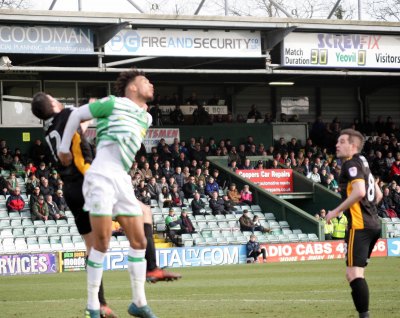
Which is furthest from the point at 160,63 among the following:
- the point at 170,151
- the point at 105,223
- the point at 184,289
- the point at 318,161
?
the point at 105,223

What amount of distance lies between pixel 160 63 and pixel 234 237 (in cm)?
914

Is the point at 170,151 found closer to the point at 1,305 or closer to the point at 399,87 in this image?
the point at 399,87

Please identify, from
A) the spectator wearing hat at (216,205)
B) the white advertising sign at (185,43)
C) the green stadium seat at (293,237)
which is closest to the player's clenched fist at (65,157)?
the white advertising sign at (185,43)

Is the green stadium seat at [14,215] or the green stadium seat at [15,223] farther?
the green stadium seat at [14,215]

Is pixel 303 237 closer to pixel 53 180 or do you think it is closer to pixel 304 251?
pixel 304 251

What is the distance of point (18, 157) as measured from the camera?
33375 mm

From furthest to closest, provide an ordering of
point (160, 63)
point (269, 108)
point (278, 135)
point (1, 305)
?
point (269, 108)
point (278, 135)
point (160, 63)
point (1, 305)

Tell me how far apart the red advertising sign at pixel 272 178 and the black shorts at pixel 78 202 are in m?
28.0

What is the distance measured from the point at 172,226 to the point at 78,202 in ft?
70.7

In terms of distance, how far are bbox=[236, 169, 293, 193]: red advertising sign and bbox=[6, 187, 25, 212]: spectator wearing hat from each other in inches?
402

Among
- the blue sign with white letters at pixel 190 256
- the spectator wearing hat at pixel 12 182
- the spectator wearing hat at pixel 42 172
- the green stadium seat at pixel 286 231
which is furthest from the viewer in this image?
the green stadium seat at pixel 286 231

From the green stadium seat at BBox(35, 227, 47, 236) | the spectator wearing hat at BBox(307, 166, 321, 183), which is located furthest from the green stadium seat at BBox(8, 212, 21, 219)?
the spectator wearing hat at BBox(307, 166, 321, 183)

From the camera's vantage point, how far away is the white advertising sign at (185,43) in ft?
99.2

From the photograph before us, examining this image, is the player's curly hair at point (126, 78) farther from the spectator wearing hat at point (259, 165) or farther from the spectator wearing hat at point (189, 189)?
the spectator wearing hat at point (259, 165)
